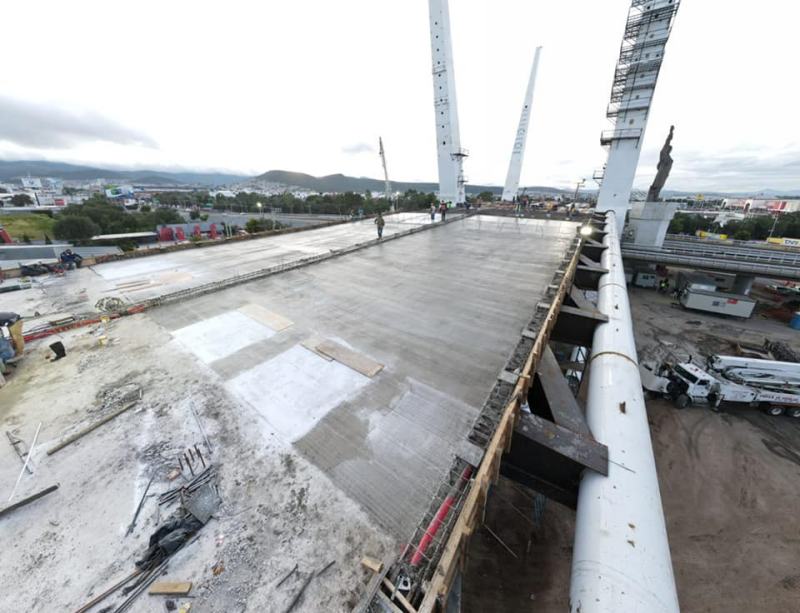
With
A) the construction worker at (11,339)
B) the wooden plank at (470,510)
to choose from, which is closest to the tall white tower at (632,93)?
the wooden plank at (470,510)

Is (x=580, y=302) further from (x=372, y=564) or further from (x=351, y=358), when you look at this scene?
(x=372, y=564)

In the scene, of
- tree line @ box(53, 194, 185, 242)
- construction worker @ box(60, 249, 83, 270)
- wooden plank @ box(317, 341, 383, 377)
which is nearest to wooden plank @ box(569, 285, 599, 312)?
wooden plank @ box(317, 341, 383, 377)

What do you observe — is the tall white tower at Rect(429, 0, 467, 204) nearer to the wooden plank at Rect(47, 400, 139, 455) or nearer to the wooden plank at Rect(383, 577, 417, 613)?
the wooden plank at Rect(47, 400, 139, 455)

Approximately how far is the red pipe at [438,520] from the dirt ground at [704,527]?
5.17 metres

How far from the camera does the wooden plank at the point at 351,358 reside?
281 inches

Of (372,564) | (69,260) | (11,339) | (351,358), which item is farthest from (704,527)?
(69,260)

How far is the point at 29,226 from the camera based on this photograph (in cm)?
5072

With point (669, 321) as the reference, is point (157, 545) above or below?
above

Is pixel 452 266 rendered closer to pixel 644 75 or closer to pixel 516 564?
pixel 516 564

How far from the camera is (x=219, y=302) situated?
420 inches

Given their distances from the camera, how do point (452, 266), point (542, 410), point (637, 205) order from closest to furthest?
point (542, 410) → point (452, 266) → point (637, 205)

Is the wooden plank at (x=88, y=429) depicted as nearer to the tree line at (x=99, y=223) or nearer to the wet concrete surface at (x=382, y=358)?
the wet concrete surface at (x=382, y=358)

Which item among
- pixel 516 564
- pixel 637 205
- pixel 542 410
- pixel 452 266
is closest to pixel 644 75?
pixel 637 205

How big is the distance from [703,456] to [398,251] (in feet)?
55.6
